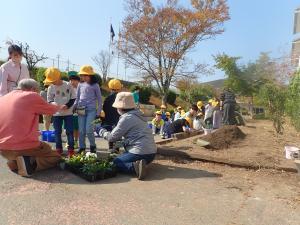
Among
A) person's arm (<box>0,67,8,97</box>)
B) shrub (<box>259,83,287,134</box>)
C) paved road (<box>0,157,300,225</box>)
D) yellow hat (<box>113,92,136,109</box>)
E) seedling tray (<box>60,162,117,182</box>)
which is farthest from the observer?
shrub (<box>259,83,287,134</box>)

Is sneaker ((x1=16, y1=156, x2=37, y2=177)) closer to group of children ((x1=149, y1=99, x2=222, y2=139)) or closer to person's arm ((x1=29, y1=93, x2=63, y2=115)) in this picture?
person's arm ((x1=29, y1=93, x2=63, y2=115))

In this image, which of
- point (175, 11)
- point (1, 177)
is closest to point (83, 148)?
point (1, 177)

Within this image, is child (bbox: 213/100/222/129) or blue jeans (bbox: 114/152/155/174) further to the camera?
child (bbox: 213/100/222/129)

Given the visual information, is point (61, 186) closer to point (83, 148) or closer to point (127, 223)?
point (127, 223)

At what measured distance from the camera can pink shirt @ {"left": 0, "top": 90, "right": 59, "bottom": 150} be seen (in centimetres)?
471

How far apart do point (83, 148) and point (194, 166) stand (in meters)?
2.03

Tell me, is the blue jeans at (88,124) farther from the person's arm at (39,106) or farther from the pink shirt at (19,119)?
the pink shirt at (19,119)

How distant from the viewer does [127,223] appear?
3.33 metres

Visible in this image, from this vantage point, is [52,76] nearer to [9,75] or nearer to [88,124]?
[9,75]

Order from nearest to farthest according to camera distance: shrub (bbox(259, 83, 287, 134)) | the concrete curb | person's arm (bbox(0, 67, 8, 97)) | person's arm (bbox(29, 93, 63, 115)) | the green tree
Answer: person's arm (bbox(29, 93, 63, 115))
the concrete curb
person's arm (bbox(0, 67, 8, 97))
the green tree
shrub (bbox(259, 83, 287, 134))

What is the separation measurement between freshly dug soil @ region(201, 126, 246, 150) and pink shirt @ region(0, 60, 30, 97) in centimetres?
375

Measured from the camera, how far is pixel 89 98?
6121 mm

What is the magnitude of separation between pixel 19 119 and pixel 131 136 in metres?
1.56

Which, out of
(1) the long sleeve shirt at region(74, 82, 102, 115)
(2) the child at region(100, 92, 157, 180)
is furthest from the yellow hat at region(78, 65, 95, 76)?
(2) the child at region(100, 92, 157, 180)
